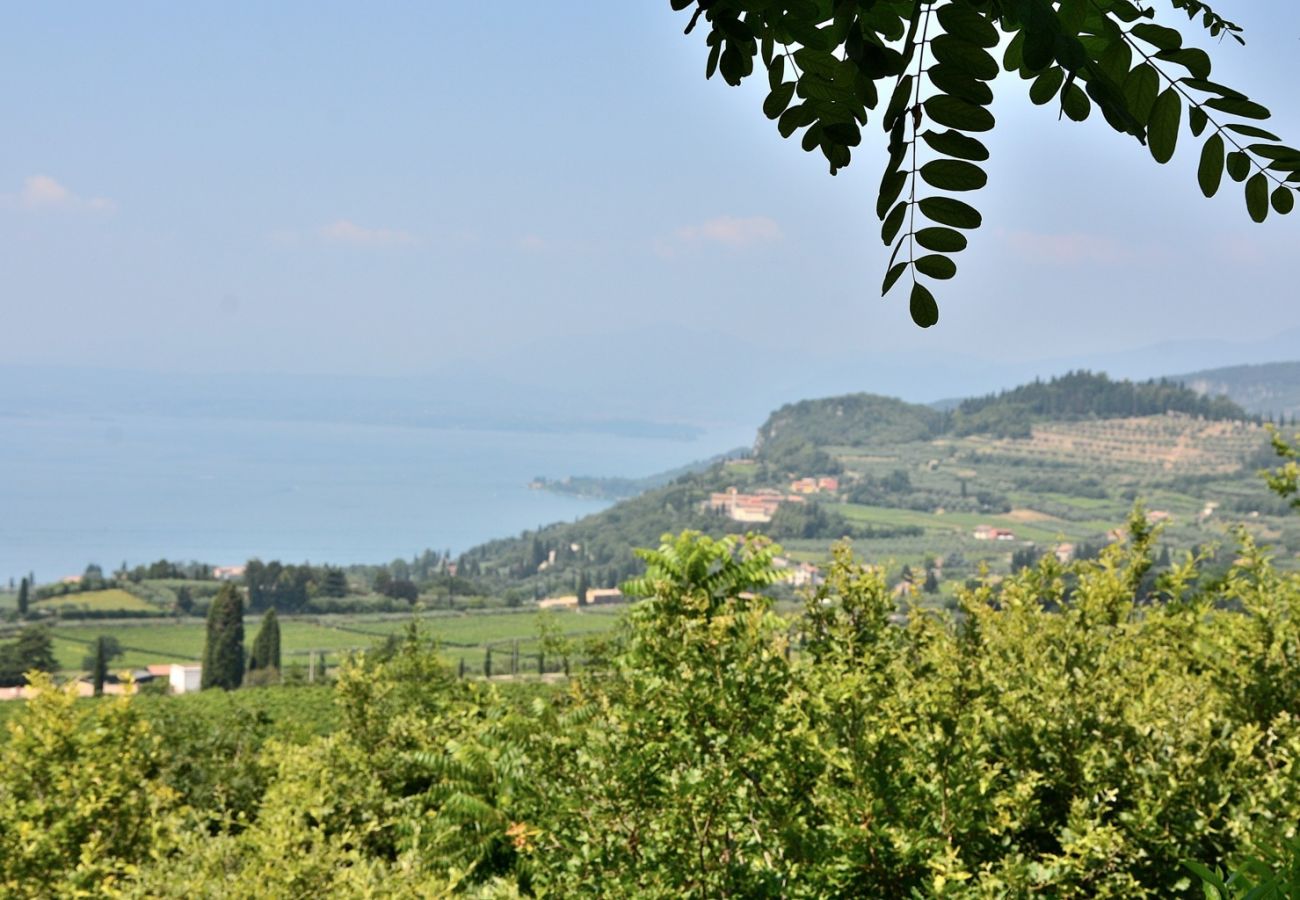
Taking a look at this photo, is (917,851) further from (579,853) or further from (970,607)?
(970,607)

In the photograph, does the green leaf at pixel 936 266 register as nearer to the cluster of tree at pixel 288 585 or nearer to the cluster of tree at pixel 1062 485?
the cluster of tree at pixel 288 585

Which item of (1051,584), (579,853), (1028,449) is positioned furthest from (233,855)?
(1028,449)

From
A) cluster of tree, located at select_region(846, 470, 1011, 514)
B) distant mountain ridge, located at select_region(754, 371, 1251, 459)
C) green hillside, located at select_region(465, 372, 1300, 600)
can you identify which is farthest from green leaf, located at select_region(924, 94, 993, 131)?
distant mountain ridge, located at select_region(754, 371, 1251, 459)

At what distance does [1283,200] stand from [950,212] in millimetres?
358

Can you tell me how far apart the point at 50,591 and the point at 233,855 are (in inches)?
4188

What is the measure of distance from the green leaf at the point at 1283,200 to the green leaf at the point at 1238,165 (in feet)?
0.12

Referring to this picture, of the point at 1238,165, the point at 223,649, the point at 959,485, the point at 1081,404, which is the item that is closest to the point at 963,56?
the point at 1238,165

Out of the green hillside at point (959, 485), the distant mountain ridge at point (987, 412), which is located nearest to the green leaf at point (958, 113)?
the green hillside at point (959, 485)

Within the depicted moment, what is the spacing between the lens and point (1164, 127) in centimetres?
99

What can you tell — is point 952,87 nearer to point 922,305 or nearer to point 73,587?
point 922,305

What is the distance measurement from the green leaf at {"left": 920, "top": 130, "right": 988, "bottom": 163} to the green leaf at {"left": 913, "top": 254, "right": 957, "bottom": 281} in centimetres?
10

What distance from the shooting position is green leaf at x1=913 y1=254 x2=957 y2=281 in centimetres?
102

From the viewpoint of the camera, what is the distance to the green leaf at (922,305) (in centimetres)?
104

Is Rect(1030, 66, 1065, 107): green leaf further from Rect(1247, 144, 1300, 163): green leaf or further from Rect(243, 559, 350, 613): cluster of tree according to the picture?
Rect(243, 559, 350, 613): cluster of tree
